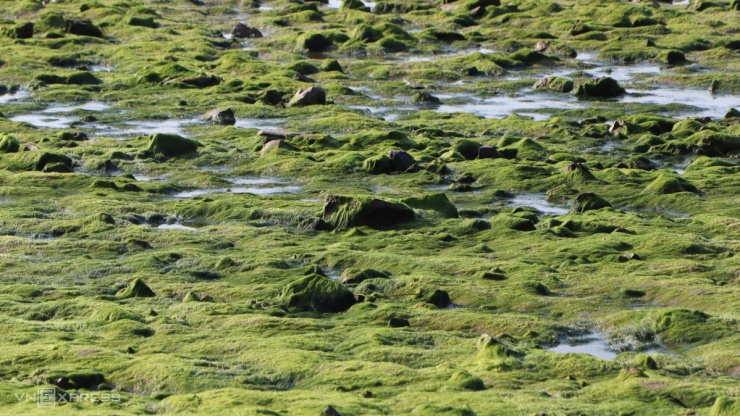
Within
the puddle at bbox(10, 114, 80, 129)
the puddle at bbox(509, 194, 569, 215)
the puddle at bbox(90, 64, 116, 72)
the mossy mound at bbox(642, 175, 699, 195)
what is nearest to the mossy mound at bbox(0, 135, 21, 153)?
the puddle at bbox(10, 114, 80, 129)

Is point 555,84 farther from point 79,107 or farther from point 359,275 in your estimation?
point 359,275

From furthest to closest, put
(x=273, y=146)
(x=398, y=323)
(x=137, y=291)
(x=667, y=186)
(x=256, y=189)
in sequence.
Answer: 1. (x=273, y=146)
2. (x=256, y=189)
3. (x=667, y=186)
4. (x=137, y=291)
5. (x=398, y=323)

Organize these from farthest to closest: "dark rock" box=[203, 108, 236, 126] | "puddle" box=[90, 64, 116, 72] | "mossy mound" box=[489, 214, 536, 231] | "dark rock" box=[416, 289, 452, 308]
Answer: "puddle" box=[90, 64, 116, 72]
"dark rock" box=[203, 108, 236, 126]
"mossy mound" box=[489, 214, 536, 231]
"dark rock" box=[416, 289, 452, 308]

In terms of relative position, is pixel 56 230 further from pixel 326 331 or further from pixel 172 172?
pixel 326 331

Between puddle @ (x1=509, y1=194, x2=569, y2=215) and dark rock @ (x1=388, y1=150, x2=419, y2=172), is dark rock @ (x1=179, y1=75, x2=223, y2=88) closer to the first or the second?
dark rock @ (x1=388, y1=150, x2=419, y2=172)

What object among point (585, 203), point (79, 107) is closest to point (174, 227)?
point (585, 203)

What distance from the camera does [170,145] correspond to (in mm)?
31234

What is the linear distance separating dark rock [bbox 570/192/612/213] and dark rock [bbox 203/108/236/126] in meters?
13.7

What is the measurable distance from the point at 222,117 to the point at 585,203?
14.0 metres

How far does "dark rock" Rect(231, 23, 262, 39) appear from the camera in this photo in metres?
53.7

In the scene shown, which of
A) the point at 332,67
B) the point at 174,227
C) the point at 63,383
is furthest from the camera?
the point at 332,67

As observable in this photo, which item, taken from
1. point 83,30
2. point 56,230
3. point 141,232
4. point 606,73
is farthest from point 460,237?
point 83,30

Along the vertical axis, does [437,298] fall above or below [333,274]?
above

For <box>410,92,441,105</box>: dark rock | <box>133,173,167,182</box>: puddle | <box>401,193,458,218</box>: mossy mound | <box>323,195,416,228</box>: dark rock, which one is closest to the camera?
<box>323,195,416,228</box>: dark rock
